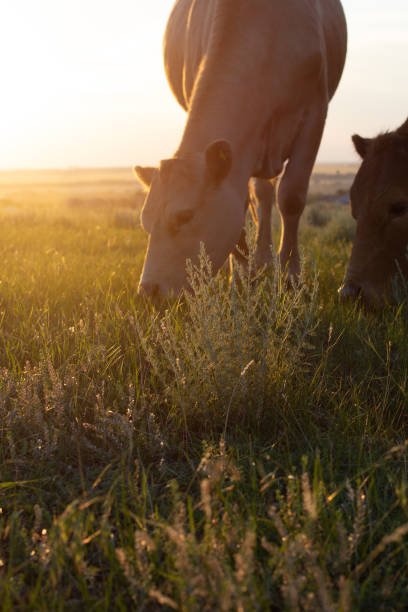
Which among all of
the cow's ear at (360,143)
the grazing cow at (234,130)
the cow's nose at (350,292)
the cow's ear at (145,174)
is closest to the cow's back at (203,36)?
the grazing cow at (234,130)

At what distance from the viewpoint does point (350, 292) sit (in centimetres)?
313

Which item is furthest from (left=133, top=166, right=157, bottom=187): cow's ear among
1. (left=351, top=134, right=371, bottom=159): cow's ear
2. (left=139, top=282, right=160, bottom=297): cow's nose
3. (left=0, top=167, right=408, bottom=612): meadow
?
(left=351, top=134, right=371, bottom=159): cow's ear

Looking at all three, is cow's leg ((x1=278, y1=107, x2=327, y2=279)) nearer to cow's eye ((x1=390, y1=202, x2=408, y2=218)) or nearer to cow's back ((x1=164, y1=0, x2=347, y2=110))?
cow's back ((x1=164, y1=0, x2=347, y2=110))

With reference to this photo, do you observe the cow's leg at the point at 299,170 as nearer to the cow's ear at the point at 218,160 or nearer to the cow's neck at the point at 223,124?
the cow's neck at the point at 223,124

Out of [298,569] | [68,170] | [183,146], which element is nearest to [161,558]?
[298,569]

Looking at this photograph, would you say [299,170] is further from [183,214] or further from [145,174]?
[183,214]

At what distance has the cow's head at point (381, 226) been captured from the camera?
10.4ft

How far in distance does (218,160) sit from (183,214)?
0.46 m

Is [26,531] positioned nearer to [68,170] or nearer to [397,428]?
[397,428]

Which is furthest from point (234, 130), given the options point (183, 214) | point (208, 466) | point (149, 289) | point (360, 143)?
point (208, 466)

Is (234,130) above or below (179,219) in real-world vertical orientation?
above

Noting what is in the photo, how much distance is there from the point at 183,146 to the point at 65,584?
298 cm

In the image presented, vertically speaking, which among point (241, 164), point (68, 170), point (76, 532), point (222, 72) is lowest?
point (76, 532)

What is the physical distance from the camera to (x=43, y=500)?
4.73ft
